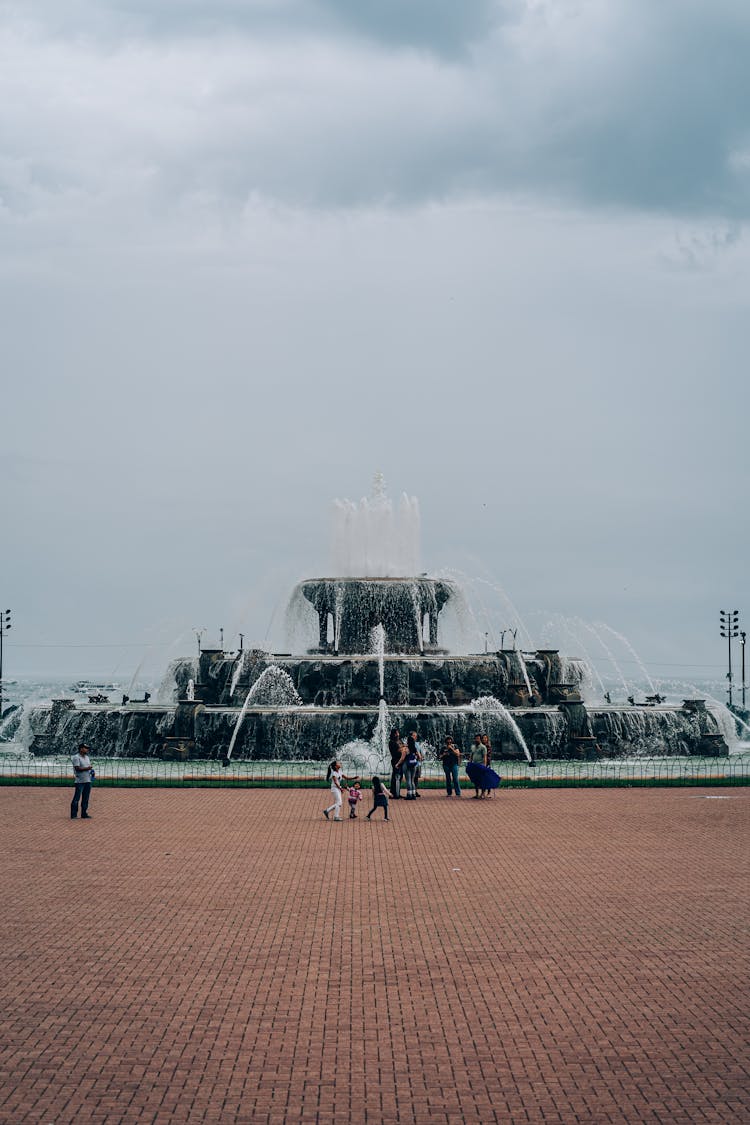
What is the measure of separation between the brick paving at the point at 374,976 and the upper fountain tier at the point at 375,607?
25.8m

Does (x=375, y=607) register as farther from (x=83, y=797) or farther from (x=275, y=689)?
(x=83, y=797)

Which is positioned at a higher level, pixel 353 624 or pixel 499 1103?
pixel 353 624

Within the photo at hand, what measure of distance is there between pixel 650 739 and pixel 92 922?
27.8 meters

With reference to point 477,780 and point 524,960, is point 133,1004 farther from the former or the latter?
point 477,780

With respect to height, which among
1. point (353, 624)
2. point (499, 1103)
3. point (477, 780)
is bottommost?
point (499, 1103)

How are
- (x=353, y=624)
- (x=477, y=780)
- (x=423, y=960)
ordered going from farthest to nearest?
(x=353, y=624) → (x=477, y=780) → (x=423, y=960)

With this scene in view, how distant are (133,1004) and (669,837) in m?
11.1

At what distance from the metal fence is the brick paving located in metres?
7.79

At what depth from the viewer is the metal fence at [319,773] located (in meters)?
27.1

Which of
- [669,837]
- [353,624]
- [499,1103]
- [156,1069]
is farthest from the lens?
[353,624]

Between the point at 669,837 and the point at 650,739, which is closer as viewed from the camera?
the point at 669,837

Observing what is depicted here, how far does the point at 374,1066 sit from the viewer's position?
844 centimetres

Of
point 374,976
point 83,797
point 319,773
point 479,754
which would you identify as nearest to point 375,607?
point 319,773

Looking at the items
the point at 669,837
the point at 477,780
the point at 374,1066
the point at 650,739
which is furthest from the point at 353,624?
the point at 374,1066
